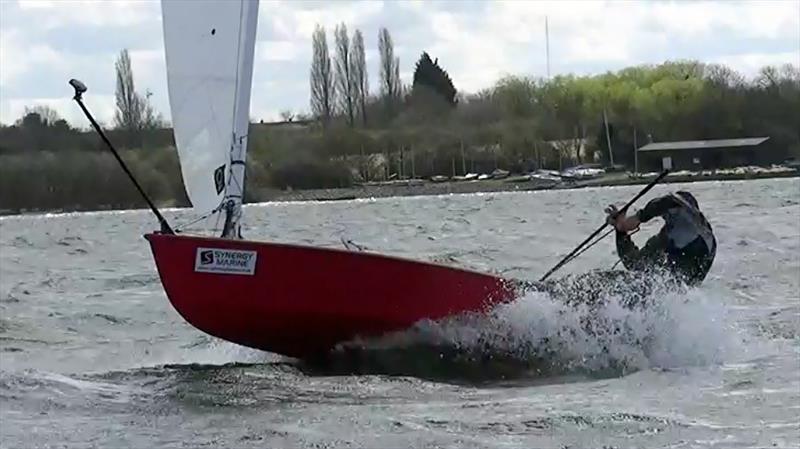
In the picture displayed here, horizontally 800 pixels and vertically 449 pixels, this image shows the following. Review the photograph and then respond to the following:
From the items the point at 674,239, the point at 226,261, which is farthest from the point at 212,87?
the point at 674,239

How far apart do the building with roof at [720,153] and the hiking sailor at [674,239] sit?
79489 mm

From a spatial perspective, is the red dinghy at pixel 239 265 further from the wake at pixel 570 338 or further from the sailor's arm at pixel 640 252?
the sailor's arm at pixel 640 252

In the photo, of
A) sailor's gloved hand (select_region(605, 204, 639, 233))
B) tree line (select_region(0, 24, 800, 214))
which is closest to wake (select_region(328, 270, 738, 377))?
sailor's gloved hand (select_region(605, 204, 639, 233))

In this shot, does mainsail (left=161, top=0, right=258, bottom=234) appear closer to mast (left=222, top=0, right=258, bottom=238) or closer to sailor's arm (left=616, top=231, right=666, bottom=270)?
mast (left=222, top=0, right=258, bottom=238)

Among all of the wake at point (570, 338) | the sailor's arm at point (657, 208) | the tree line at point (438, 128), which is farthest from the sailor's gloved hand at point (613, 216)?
the tree line at point (438, 128)

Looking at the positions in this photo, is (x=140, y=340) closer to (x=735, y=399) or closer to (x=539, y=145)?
(x=735, y=399)

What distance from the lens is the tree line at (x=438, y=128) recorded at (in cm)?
6894

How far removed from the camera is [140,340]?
14.8 metres

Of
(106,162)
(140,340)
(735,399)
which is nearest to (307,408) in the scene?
(735,399)

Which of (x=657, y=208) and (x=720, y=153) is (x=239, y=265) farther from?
(x=720, y=153)

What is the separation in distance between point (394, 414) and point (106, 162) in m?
56.3

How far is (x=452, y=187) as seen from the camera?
88750 mm

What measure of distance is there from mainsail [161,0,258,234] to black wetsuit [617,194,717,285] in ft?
10.2

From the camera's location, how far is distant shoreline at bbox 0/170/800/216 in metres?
76.4
